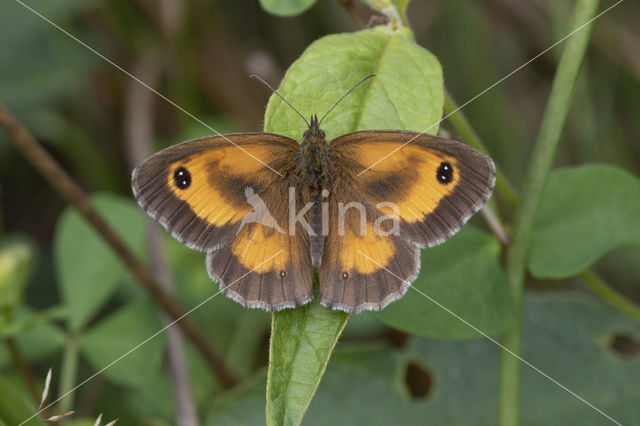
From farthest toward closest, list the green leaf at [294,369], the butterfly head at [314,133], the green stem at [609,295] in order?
1. the green stem at [609,295]
2. the butterfly head at [314,133]
3. the green leaf at [294,369]

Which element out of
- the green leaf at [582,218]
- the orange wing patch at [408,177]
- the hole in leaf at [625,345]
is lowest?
the hole in leaf at [625,345]

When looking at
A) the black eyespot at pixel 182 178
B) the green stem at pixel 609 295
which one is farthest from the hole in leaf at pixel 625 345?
the black eyespot at pixel 182 178

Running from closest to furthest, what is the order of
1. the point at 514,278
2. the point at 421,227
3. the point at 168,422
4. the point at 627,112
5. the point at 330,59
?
1. the point at 330,59
2. the point at 421,227
3. the point at 514,278
4. the point at 168,422
5. the point at 627,112

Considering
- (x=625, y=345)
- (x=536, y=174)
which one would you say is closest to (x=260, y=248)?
(x=536, y=174)

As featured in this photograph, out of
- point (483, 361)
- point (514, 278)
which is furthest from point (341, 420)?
point (514, 278)

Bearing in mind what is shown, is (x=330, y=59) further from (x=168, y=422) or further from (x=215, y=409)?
(x=168, y=422)

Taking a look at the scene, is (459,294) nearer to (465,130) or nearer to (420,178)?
(420,178)

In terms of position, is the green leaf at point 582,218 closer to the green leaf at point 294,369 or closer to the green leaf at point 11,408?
the green leaf at point 294,369

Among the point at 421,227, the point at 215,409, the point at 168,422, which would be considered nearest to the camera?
the point at 421,227
